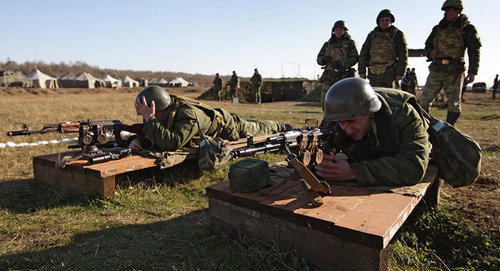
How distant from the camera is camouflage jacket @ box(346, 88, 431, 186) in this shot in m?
2.83

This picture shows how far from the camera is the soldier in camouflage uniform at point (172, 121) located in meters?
4.59

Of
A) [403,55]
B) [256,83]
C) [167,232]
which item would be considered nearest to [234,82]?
[256,83]

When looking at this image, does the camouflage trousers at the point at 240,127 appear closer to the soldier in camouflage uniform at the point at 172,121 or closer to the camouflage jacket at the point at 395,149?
the soldier in camouflage uniform at the point at 172,121

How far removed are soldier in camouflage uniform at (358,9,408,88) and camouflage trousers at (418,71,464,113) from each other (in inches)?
25.3

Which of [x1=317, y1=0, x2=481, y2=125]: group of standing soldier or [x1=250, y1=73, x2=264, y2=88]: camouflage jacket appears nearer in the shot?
[x1=317, y1=0, x2=481, y2=125]: group of standing soldier

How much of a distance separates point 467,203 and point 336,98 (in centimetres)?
245

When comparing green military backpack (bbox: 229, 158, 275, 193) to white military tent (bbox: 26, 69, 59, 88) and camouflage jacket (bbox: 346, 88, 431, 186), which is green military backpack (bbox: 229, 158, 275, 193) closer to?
camouflage jacket (bbox: 346, 88, 431, 186)

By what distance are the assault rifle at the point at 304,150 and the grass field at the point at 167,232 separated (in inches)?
20.3

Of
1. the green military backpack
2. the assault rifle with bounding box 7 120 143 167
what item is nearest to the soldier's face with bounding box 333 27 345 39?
the assault rifle with bounding box 7 120 143 167

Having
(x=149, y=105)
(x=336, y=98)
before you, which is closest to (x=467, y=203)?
(x=336, y=98)

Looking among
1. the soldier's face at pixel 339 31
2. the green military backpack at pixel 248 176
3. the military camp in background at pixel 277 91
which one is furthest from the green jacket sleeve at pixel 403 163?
the military camp in background at pixel 277 91

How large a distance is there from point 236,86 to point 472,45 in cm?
2154

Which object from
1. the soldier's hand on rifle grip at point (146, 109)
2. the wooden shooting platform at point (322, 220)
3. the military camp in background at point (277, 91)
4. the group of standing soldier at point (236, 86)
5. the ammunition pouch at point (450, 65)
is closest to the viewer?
the wooden shooting platform at point (322, 220)

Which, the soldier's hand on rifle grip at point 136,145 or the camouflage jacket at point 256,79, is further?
the camouflage jacket at point 256,79
